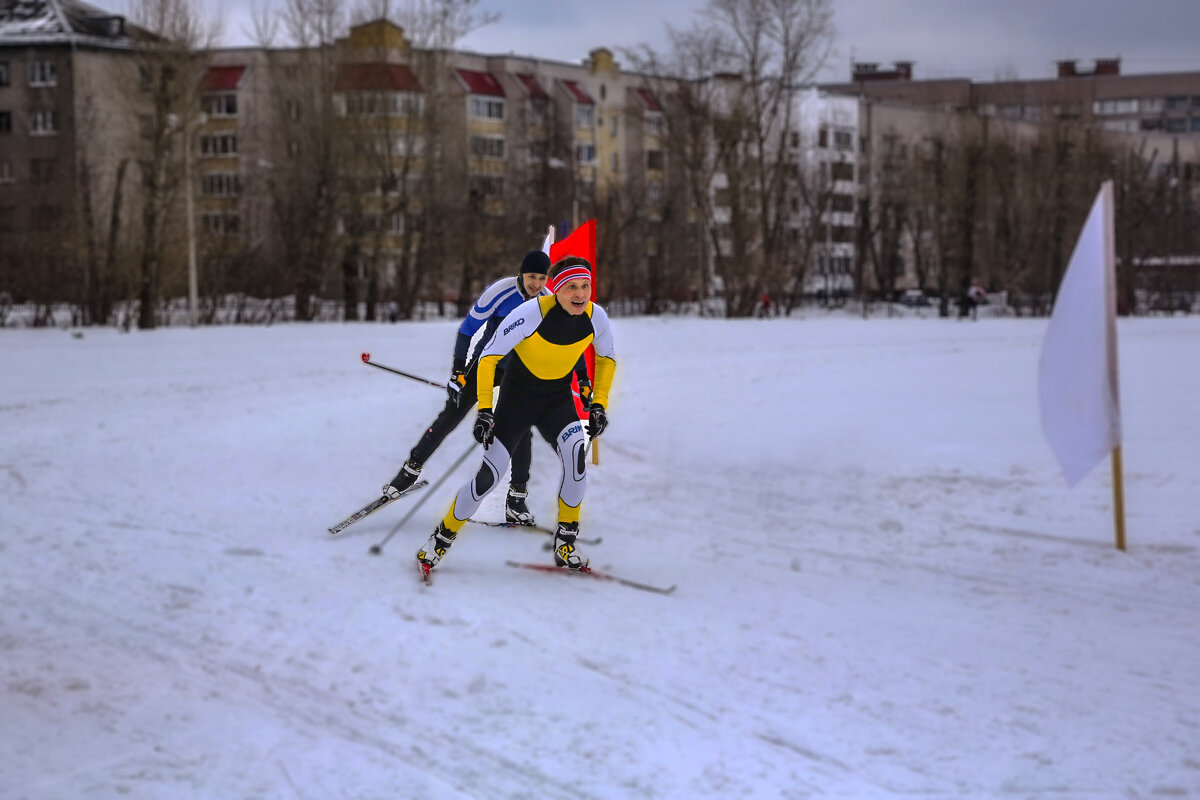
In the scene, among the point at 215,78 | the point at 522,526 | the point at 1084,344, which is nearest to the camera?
the point at 522,526

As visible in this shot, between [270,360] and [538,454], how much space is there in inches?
371

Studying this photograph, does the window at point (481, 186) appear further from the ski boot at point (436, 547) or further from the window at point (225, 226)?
the window at point (225, 226)

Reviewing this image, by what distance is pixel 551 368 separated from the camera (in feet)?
18.8

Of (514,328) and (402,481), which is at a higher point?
(514,328)

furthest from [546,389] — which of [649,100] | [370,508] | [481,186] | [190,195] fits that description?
[190,195]

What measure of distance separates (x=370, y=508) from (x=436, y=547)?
1.43ft

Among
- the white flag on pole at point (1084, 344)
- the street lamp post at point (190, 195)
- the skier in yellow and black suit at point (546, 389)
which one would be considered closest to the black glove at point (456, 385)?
the skier in yellow and black suit at point (546, 389)

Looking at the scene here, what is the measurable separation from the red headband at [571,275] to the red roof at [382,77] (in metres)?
6.28

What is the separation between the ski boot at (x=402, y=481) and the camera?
5617 millimetres

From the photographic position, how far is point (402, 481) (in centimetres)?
568

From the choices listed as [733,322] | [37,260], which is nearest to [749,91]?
[733,322]

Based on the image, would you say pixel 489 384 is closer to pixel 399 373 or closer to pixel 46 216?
pixel 399 373

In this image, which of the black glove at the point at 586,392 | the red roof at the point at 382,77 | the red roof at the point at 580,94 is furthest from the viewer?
the red roof at the point at 580,94

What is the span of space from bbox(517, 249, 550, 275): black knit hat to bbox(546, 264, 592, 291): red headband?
0.26 m
